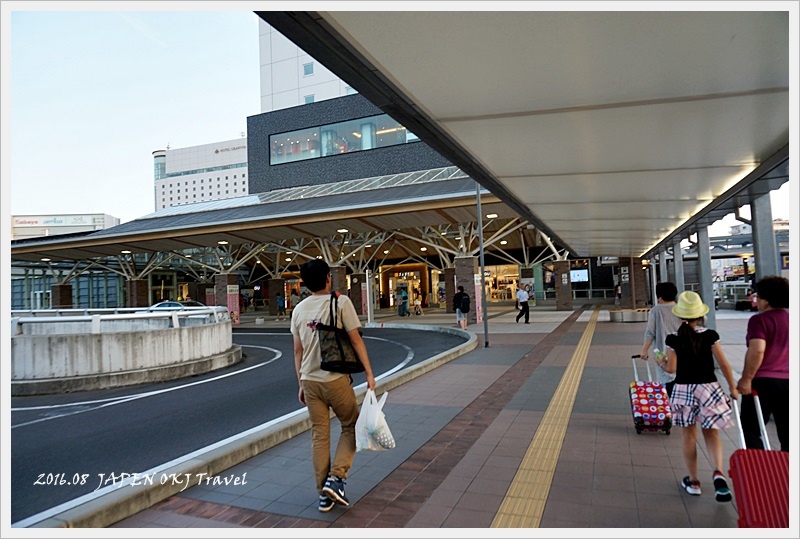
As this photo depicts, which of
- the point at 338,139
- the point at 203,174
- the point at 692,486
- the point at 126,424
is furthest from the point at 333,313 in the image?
the point at 203,174

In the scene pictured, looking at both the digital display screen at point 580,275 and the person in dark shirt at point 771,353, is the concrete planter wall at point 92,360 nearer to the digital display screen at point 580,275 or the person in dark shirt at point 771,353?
the person in dark shirt at point 771,353

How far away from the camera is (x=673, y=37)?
9.25 ft

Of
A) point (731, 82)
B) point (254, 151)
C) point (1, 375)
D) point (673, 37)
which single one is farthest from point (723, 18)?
point (254, 151)

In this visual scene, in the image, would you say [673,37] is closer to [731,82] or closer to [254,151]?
[731,82]

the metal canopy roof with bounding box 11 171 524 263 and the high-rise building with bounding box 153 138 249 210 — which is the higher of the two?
the high-rise building with bounding box 153 138 249 210

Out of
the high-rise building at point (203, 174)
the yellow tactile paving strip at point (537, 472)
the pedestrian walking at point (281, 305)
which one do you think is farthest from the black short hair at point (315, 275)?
the high-rise building at point (203, 174)

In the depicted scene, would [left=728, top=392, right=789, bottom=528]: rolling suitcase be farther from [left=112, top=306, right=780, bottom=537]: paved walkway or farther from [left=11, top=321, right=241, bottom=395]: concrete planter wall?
[left=11, top=321, right=241, bottom=395]: concrete planter wall

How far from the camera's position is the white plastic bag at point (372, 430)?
11.7ft

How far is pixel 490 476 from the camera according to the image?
420cm

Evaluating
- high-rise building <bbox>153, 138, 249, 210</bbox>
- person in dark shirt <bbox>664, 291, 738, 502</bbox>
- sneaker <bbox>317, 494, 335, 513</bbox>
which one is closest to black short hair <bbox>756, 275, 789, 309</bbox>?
person in dark shirt <bbox>664, 291, 738, 502</bbox>

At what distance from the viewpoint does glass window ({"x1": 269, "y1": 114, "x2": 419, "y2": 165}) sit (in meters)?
33.1

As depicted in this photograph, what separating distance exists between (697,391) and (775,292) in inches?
34.6

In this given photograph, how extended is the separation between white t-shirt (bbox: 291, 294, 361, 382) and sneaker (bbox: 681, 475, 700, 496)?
108 inches

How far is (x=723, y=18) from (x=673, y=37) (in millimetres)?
268
